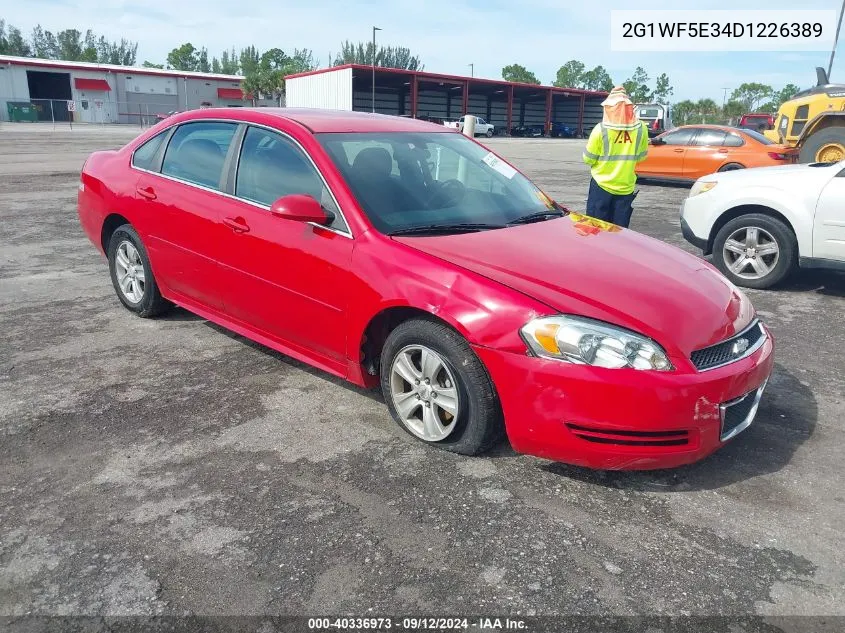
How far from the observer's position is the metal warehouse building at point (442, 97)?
54750 millimetres

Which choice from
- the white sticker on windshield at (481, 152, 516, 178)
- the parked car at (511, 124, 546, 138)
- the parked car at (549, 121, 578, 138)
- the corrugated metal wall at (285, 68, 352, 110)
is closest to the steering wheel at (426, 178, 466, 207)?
the white sticker on windshield at (481, 152, 516, 178)

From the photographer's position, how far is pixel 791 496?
3.06 metres

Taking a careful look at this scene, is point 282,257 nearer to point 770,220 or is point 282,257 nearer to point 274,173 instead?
point 274,173

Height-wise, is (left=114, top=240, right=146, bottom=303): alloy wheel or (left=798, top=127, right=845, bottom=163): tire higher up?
(left=798, top=127, right=845, bottom=163): tire

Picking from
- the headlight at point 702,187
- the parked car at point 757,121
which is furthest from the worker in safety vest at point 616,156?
the parked car at point 757,121

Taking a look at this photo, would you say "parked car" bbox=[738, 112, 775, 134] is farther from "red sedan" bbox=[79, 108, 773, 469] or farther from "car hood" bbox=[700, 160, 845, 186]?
"red sedan" bbox=[79, 108, 773, 469]

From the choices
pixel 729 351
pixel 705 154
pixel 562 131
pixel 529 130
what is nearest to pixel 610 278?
pixel 729 351

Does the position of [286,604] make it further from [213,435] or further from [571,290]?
[571,290]

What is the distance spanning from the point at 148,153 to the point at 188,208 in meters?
0.91

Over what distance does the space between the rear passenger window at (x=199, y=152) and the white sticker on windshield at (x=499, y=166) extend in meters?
1.65

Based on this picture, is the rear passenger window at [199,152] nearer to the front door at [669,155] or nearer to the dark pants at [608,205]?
the dark pants at [608,205]

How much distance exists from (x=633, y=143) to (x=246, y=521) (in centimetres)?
537

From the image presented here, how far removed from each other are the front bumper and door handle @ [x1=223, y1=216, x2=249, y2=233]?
176 centimetres

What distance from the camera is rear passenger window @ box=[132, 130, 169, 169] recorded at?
4957 millimetres
